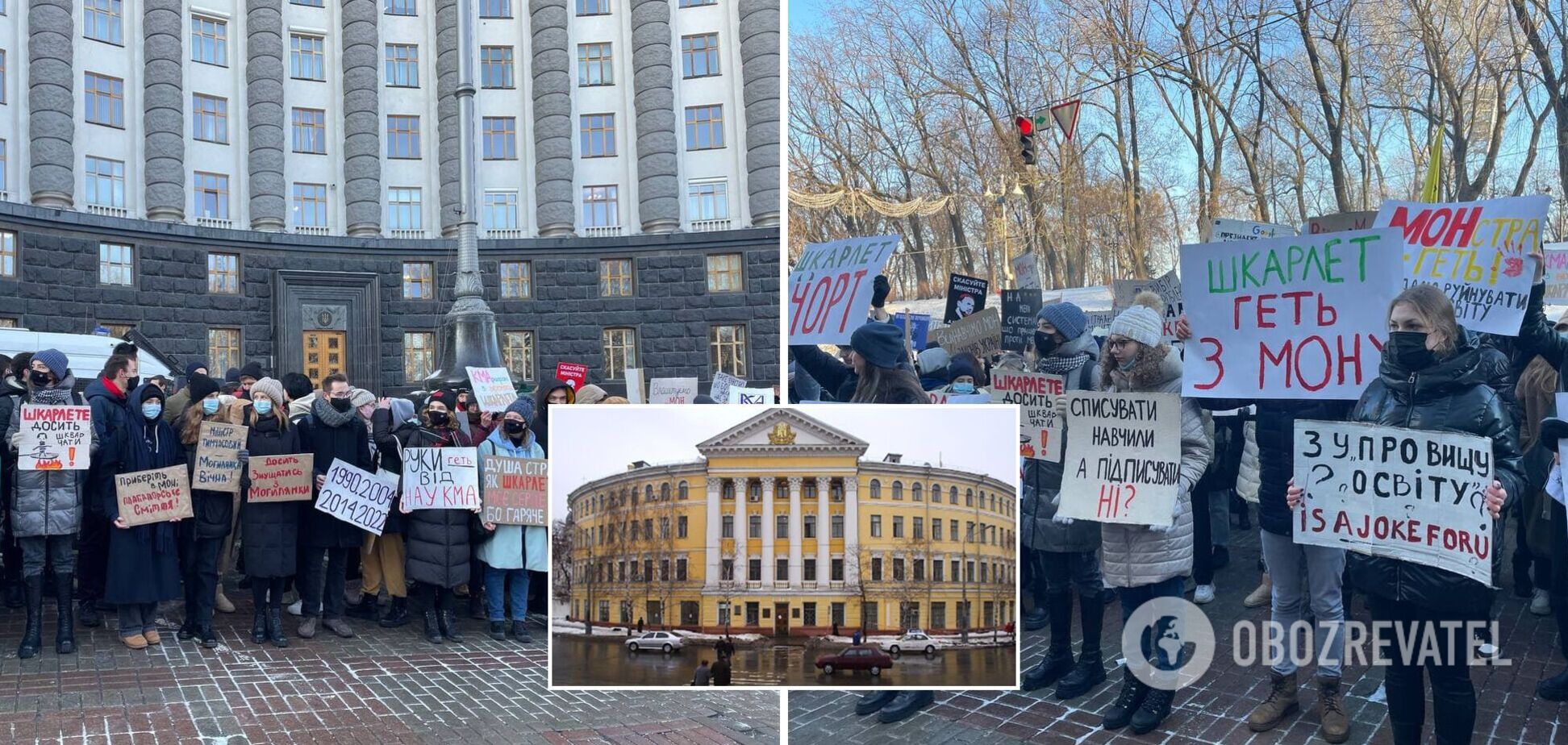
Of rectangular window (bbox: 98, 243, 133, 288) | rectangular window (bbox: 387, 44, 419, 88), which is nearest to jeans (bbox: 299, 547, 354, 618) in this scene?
rectangular window (bbox: 387, 44, 419, 88)

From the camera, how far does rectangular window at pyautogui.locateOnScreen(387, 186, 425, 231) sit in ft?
48.3

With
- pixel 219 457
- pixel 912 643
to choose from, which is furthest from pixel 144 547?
pixel 912 643

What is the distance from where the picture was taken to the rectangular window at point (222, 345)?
15.3 metres

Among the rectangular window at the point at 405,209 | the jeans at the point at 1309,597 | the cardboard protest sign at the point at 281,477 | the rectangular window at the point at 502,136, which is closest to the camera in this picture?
the jeans at the point at 1309,597

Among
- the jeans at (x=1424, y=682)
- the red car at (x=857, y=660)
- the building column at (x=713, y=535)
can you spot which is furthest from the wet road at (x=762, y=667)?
the jeans at (x=1424, y=682)

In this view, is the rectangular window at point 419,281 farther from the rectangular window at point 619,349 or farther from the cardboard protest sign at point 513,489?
the cardboard protest sign at point 513,489

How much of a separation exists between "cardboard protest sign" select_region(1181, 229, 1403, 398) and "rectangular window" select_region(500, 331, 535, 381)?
11277 millimetres

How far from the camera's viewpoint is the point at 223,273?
1527cm

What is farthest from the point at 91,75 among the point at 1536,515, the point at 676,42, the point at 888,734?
the point at 1536,515

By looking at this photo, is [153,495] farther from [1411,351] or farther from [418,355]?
[418,355]

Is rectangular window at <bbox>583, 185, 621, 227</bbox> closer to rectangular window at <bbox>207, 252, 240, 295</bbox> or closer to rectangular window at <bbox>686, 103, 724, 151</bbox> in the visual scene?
rectangular window at <bbox>686, 103, 724, 151</bbox>

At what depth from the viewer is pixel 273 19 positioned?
46.4ft

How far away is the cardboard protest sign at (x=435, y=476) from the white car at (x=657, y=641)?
416 cm

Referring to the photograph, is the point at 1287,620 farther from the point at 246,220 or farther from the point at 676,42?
the point at 246,220
